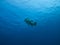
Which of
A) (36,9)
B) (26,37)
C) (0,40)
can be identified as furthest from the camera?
(26,37)

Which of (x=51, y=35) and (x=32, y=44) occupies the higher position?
(x=51, y=35)

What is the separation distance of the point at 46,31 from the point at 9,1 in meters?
10.5

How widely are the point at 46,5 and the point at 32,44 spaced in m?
9.22

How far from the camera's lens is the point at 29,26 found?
49.4ft

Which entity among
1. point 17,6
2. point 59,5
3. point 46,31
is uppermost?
point 46,31

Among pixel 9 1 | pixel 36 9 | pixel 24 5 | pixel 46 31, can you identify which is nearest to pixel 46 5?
pixel 36 9

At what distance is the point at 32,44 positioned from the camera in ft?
57.0

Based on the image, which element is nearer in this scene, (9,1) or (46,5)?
(9,1)

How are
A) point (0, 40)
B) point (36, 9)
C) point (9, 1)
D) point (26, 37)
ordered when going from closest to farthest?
point (9, 1), point (36, 9), point (0, 40), point (26, 37)

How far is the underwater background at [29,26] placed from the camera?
10.0m

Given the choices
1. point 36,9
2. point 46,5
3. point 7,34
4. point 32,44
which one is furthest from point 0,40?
point 46,5

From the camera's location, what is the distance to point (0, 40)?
15.1 m

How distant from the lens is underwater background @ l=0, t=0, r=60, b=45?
10016 millimetres

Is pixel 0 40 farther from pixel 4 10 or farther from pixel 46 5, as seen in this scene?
pixel 46 5
